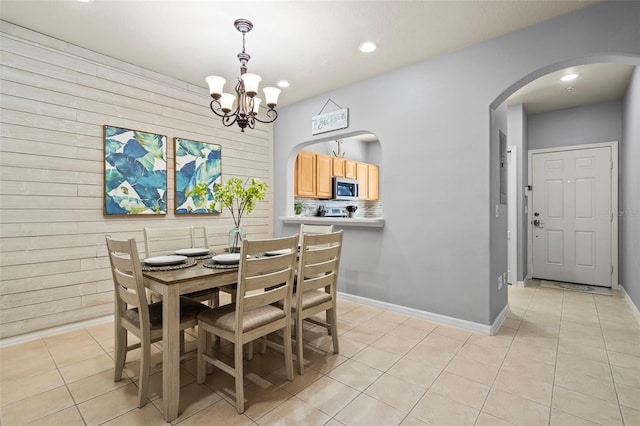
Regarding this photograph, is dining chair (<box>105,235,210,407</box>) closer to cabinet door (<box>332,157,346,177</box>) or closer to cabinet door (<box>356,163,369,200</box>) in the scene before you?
cabinet door (<box>332,157,346,177</box>)

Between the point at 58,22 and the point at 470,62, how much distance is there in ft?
11.6

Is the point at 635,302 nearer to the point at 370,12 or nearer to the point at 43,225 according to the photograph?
the point at 370,12

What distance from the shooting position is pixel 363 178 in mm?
6371

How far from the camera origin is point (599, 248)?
173 inches

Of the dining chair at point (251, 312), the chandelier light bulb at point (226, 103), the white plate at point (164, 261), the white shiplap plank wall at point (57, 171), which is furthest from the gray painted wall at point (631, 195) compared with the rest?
the white shiplap plank wall at point (57, 171)

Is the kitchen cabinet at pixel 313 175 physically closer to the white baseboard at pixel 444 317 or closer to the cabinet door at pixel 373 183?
the cabinet door at pixel 373 183

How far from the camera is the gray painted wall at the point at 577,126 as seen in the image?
4.35 m

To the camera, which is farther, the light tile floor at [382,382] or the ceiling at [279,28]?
the ceiling at [279,28]

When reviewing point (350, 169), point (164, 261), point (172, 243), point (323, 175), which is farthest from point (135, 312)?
point (350, 169)

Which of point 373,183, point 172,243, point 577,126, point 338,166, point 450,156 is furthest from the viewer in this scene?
point 373,183

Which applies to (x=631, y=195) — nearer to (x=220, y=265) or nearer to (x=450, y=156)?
(x=450, y=156)

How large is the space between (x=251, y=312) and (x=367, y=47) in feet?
8.21

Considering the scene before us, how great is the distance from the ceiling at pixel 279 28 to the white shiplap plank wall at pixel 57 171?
0.70 ft

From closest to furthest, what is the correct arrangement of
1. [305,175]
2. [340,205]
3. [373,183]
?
[305,175], [340,205], [373,183]
